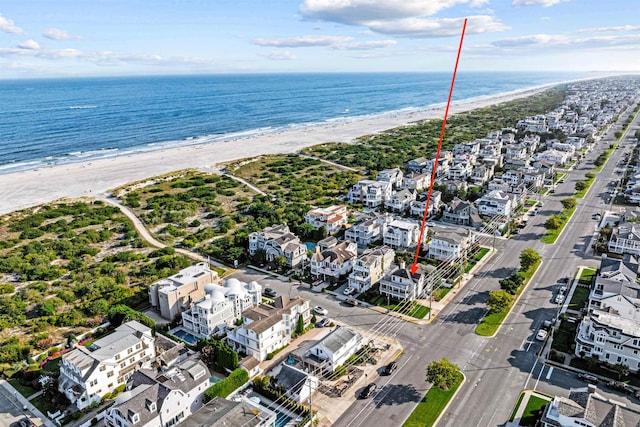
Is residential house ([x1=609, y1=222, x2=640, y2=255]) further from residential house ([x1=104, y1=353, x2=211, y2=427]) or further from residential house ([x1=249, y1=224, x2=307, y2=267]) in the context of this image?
residential house ([x1=104, y1=353, x2=211, y2=427])

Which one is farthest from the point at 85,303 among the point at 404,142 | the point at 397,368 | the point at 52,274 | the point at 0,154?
the point at 404,142

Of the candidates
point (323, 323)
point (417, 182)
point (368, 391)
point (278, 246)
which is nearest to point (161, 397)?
point (368, 391)

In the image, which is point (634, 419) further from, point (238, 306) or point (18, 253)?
point (18, 253)

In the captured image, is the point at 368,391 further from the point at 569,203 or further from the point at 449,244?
the point at 569,203

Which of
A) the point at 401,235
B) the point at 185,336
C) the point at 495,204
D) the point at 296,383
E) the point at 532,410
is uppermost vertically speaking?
the point at 495,204

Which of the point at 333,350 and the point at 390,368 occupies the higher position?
the point at 333,350

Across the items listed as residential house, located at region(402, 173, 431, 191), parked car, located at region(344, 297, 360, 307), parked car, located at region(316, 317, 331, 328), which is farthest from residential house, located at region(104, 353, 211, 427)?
residential house, located at region(402, 173, 431, 191)

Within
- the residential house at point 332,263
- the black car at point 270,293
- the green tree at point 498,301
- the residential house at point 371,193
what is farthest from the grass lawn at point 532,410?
the residential house at point 371,193

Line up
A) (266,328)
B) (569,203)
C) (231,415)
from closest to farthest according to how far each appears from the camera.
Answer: (231,415), (266,328), (569,203)
